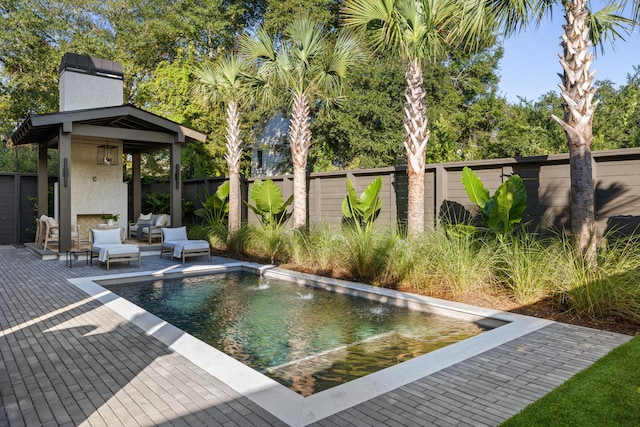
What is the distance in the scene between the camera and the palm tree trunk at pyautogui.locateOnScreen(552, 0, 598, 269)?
6.15 meters

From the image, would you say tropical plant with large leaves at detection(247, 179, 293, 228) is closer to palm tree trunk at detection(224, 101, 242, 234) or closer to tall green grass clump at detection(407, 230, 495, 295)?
palm tree trunk at detection(224, 101, 242, 234)

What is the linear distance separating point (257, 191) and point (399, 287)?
6.60 meters

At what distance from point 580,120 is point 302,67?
7.03 meters

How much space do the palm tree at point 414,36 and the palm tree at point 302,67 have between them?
7.82 ft

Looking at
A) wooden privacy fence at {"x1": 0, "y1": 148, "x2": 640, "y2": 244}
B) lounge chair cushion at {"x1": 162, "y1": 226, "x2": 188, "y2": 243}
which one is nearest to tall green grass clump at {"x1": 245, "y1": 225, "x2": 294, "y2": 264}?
wooden privacy fence at {"x1": 0, "y1": 148, "x2": 640, "y2": 244}

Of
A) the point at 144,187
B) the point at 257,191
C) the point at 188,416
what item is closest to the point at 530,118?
the point at 257,191

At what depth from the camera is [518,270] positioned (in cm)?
641

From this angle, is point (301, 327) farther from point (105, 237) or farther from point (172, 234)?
point (172, 234)

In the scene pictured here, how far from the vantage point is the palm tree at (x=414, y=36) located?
7919mm

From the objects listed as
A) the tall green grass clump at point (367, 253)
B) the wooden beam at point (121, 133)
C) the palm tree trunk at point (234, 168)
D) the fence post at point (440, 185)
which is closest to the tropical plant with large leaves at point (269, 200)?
the palm tree trunk at point (234, 168)

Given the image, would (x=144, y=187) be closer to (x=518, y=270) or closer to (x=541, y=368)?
(x=518, y=270)

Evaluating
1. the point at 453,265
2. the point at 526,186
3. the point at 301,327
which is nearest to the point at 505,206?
Answer: the point at 526,186

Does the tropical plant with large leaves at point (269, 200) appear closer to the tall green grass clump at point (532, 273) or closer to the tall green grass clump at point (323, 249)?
the tall green grass clump at point (323, 249)

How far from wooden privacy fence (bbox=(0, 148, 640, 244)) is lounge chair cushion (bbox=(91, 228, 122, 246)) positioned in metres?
5.11
